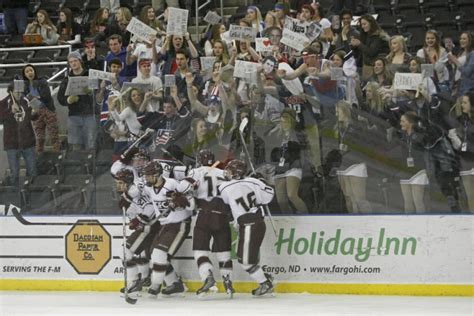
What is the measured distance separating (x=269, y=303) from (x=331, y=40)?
3632 millimetres

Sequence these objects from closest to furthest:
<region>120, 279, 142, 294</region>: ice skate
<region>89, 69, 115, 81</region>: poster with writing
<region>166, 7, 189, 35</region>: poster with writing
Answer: <region>120, 279, 142, 294</region>: ice skate
<region>89, 69, 115, 81</region>: poster with writing
<region>166, 7, 189, 35</region>: poster with writing

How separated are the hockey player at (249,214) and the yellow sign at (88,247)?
1.84 metres

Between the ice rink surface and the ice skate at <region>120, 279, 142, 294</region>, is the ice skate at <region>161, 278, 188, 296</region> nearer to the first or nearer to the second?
the ice rink surface

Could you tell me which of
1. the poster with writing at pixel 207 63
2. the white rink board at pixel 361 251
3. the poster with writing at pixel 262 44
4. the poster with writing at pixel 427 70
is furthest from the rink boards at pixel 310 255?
the poster with writing at pixel 262 44

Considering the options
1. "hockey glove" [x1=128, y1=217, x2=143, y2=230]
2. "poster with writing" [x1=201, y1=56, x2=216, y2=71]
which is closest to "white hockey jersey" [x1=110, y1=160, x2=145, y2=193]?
"hockey glove" [x1=128, y1=217, x2=143, y2=230]

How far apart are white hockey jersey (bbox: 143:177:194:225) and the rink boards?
0.46 meters

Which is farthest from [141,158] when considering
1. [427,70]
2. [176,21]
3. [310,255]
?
[427,70]

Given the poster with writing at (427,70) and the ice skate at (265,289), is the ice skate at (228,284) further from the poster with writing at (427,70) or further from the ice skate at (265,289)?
the poster with writing at (427,70)

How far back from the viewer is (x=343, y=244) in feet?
52.7

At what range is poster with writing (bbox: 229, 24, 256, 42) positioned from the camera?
16938 millimetres

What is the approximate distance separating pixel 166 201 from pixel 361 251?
2.12 m

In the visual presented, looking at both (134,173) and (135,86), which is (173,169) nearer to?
(134,173)

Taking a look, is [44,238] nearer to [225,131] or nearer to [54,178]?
[54,178]

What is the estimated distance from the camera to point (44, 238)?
17.3 meters
